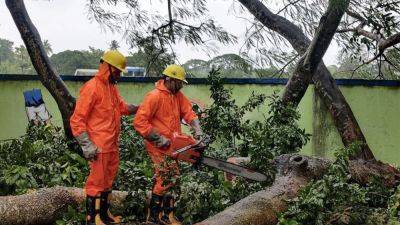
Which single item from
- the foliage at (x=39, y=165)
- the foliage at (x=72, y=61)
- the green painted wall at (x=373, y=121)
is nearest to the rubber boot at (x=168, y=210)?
the foliage at (x=39, y=165)

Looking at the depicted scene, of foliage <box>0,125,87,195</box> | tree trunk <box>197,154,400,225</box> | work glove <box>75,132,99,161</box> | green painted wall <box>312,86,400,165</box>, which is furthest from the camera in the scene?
green painted wall <box>312,86,400,165</box>

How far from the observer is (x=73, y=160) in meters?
7.29

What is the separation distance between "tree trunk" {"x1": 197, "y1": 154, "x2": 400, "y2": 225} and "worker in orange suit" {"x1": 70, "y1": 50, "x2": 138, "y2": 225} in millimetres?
973

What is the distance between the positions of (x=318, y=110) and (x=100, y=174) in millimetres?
6092

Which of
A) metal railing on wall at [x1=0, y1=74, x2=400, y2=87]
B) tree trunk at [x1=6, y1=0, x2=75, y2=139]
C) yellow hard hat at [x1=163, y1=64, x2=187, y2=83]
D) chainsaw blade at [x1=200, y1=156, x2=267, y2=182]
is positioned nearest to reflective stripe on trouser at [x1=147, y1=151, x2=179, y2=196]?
chainsaw blade at [x1=200, y1=156, x2=267, y2=182]

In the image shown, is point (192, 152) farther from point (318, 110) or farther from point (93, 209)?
point (318, 110)

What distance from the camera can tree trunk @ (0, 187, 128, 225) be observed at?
476cm

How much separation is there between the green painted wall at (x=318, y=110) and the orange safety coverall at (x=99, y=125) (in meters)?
5.25

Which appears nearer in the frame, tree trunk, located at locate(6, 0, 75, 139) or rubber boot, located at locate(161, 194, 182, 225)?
rubber boot, located at locate(161, 194, 182, 225)

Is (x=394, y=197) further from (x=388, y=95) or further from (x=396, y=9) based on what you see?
(x=388, y=95)

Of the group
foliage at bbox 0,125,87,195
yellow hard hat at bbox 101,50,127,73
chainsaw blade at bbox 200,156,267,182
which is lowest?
foliage at bbox 0,125,87,195

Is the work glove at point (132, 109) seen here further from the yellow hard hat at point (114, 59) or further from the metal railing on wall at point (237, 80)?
the metal railing on wall at point (237, 80)

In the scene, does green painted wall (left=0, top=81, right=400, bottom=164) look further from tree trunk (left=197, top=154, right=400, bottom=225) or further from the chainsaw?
the chainsaw

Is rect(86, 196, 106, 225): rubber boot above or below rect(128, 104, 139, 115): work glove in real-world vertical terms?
below
